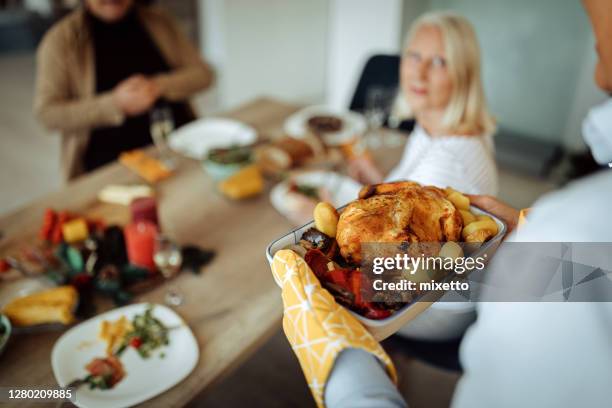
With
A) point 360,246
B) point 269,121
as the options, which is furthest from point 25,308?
point 269,121

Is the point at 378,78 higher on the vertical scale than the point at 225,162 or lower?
higher

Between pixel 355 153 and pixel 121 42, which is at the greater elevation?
pixel 121 42

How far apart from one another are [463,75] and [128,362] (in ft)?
4.43

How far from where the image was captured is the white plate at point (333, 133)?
226 cm

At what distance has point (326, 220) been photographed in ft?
2.59

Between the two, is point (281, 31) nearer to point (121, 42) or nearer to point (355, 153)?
point (121, 42)

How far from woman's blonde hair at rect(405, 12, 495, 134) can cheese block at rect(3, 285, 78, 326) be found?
4.26ft

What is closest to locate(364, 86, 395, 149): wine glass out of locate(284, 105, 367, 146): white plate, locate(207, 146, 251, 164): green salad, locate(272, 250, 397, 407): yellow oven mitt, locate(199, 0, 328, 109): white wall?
locate(284, 105, 367, 146): white plate

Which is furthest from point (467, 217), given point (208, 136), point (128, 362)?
point (208, 136)

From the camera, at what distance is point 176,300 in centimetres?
140

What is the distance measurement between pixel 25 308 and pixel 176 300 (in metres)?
0.38

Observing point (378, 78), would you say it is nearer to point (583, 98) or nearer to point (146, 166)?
point (146, 166)

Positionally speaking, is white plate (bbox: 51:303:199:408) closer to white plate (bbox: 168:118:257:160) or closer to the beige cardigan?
white plate (bbox: 168:118:257:160)

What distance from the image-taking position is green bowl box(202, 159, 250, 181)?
6.20 feet
